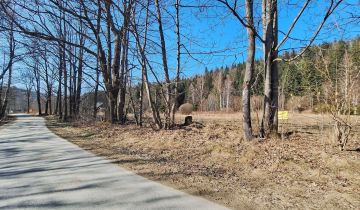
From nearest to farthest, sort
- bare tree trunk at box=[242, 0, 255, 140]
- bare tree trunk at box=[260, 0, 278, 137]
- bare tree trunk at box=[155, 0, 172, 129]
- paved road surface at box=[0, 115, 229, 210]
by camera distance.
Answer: paved road surface at box=[0, 115, 229, 210] → bare tree trunk at box=[242, 0, 255, 140] → bare tree trunk at box=[260, 0, 278, 137] → bare tree trunk at box=[155, 0, 172, 129]

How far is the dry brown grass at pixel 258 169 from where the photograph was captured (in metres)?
5.34

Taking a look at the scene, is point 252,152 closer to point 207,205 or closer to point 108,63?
point 207,205

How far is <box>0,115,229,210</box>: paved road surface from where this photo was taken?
4945 mm

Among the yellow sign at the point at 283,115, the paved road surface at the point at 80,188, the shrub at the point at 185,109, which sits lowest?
the paved road surface at the point at 80,188

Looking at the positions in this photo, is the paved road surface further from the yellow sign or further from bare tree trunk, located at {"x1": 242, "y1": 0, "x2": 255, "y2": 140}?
the yellow sign

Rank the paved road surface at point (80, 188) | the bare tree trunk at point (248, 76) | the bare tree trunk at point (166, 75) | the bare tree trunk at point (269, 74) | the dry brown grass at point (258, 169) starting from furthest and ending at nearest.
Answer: the bare tree trunk at point (166, 75) < the bare tree trunk at point (269, 74) < the bare tree trunk at point (248, 76) < the dry brown grass at point (258, 169) < the paved road surface at point (80, 188)

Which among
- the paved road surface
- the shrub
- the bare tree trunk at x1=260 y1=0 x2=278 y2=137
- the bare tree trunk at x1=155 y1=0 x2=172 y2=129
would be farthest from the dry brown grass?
the shrub

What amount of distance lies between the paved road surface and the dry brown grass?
0.42 metres

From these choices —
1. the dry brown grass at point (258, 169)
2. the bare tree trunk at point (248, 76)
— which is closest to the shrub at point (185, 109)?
the dry brown grass at point (258, 169)

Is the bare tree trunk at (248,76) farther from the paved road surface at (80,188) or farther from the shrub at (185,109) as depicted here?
the shrub at (185,109)

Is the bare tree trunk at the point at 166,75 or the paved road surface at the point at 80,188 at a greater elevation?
the bare tree trunk at the point at 166,75

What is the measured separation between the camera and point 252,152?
317 inches

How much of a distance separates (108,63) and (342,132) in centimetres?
1526

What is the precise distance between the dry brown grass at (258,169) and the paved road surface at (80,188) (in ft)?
1.38
